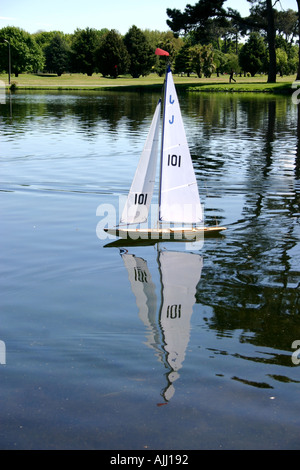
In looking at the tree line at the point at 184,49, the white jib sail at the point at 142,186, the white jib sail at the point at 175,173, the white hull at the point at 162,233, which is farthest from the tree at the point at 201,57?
the white jib sail at the point at 142,186

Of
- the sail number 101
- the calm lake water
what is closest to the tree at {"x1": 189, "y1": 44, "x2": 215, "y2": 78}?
the calm lake water

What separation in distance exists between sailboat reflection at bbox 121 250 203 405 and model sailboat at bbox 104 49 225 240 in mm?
1088

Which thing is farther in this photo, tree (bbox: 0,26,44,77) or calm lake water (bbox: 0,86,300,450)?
tree (bbox: 0,26,44,77)

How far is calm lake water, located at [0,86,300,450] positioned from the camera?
8.20 metres

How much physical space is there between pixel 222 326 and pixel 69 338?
3107mm

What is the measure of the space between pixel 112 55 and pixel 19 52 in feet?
88.9

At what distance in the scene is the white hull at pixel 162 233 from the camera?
17391 millimetres

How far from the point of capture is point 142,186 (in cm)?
1694

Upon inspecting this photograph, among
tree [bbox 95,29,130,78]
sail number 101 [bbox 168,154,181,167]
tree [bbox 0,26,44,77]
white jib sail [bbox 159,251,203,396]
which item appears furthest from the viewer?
tree [bbox 0,26,44,77]

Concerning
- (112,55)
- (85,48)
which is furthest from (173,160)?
(85,48)

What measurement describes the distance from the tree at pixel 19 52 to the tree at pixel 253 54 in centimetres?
6440

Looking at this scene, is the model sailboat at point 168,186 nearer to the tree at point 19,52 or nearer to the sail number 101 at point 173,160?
the sail number 101 at point 173,160

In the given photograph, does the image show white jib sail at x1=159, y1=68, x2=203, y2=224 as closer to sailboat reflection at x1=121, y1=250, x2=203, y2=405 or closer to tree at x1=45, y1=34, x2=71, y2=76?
sailboat reflection at x1=121, y1=250, x2=203, y2=405

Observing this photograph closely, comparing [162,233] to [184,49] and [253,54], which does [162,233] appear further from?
[184,49]
